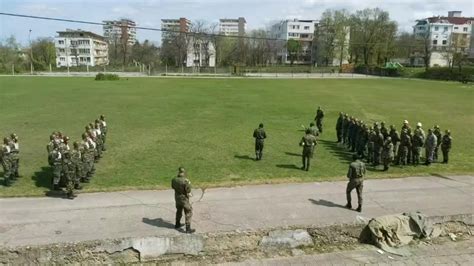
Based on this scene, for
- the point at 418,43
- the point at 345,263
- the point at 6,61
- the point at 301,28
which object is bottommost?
the point at 345,263

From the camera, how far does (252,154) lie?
16797mm

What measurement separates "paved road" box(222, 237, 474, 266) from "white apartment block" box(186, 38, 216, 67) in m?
104

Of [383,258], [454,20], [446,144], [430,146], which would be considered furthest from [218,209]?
[454,20]

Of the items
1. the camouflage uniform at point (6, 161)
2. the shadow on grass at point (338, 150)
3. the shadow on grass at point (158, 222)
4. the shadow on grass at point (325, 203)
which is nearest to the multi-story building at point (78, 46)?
the shadow on grass at point (338, 150)

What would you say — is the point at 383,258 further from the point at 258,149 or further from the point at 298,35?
the point at 298,35

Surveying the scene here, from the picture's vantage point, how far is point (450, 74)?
7369 centimetres

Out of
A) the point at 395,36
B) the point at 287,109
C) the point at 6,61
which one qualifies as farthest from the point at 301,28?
the point at 287,109

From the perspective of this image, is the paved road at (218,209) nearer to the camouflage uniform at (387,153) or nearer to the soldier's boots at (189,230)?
the soldier's boots at (189,230)

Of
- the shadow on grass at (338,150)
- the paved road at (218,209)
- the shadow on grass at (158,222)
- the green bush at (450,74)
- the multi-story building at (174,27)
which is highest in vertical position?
the multi-story building at (174,27)

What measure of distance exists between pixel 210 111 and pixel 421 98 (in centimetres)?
2463

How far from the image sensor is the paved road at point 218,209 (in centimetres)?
909

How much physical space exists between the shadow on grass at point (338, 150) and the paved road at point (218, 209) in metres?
3.53

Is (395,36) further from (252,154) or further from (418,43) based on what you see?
(252,154)

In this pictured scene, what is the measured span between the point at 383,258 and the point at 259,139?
7.80m
